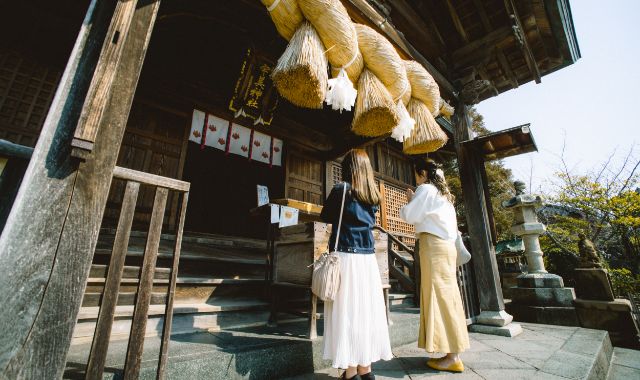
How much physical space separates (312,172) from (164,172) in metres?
3.66

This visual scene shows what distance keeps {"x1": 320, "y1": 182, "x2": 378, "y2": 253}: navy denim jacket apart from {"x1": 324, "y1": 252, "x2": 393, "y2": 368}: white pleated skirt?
0.09 meters

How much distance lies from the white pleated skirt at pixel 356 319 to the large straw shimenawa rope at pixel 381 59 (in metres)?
1.69

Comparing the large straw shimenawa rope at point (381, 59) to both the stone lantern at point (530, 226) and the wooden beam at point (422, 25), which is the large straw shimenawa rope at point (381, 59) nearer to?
the wooden beam at point (422, 25)

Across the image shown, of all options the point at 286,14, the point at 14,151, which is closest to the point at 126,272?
the point at 14,151

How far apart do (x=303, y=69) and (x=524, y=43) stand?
4347mm

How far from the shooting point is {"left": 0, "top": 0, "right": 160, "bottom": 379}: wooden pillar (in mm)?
1201

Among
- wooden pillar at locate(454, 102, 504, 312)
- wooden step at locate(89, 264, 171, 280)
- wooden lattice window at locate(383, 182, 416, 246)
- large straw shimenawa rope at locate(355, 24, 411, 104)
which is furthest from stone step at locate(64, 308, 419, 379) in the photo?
wooden lattice window at locate(383, 182, 416, 246)

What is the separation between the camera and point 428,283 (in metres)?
3.05

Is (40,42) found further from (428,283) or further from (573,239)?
(573,239)

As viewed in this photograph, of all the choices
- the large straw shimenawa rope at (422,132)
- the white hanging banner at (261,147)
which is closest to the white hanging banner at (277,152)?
the white hanging banner at (261,147)

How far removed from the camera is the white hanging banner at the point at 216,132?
6059mm

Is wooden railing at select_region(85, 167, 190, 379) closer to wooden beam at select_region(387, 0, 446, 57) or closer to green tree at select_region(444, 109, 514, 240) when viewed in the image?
wooden beam at select_region(387, 0, 446, 57)

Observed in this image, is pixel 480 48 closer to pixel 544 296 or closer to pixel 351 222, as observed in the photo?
pixel 351 222

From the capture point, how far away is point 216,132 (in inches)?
243
